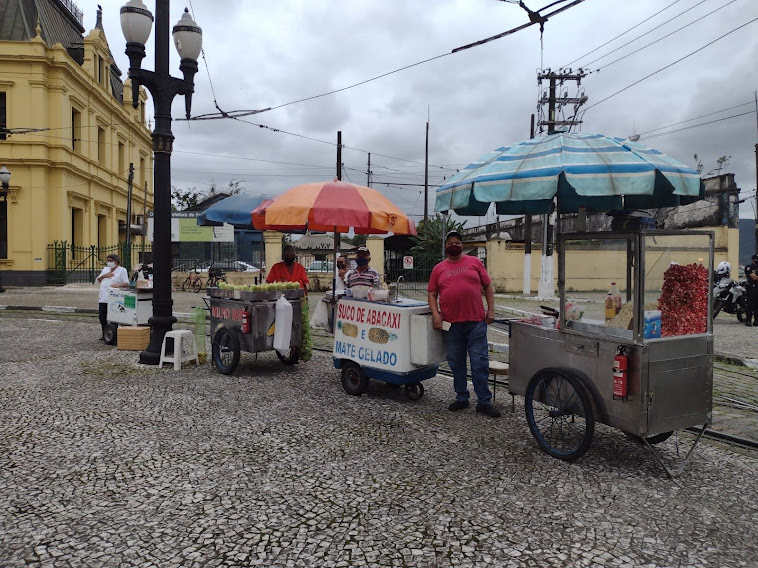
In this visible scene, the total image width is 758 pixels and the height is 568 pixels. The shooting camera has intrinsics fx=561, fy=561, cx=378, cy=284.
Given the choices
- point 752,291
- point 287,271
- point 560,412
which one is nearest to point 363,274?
point 287,271

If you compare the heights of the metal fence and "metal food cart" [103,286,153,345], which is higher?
the metal fence

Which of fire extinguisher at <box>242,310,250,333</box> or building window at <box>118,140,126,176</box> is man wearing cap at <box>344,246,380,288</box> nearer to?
fire extinguisher at <box>242,310,250,333</box>

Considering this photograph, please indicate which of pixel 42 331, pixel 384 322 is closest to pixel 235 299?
pixel 384 322

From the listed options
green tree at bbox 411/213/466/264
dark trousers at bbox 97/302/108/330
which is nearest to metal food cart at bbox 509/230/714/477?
dark trousers at bbox 97/302/108/330

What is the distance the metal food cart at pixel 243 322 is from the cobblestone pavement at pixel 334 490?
1161mm

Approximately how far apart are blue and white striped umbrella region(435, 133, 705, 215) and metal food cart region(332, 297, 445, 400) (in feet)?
4.31

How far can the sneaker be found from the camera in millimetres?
5719

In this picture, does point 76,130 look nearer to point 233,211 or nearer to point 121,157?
point 121,157

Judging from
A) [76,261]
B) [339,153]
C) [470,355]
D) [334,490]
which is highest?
[339,153]

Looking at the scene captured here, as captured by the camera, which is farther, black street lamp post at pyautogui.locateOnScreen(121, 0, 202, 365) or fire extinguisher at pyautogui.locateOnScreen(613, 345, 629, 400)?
black street lamp post at pyautogui.locateOnScreen(121, 0, 202, 365)

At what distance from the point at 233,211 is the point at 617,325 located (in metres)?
5.69

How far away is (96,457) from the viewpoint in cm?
447

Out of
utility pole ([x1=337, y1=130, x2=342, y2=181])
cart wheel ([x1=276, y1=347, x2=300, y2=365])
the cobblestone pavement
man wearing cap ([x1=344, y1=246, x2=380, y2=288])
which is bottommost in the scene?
the cobblestone pavement

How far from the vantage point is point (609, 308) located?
4.84 meters
